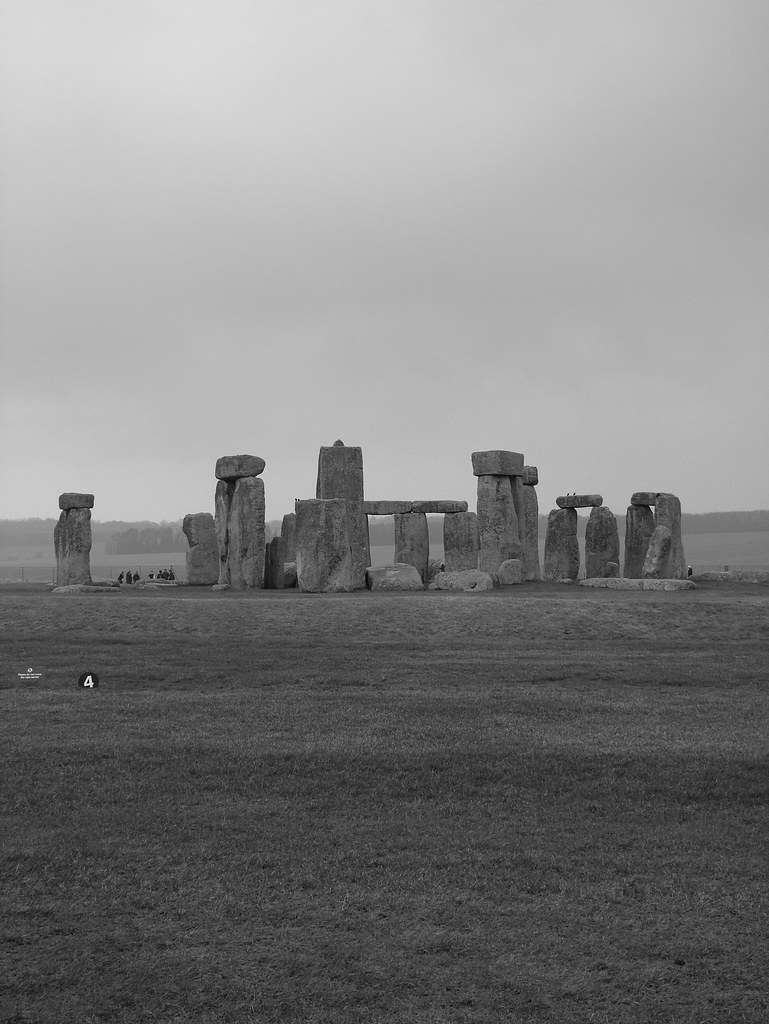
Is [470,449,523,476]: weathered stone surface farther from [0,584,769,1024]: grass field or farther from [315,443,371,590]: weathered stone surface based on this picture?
[0,584,769,1024]: grass field

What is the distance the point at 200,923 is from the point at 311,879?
0.77m

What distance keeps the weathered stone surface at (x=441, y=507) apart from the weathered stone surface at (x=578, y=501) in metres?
3.09

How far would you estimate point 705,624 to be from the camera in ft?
58.1

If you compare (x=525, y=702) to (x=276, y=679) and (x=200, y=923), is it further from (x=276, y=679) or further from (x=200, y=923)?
(x=200, y=923)

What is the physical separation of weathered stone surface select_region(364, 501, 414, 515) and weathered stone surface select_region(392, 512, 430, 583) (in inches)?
14.1

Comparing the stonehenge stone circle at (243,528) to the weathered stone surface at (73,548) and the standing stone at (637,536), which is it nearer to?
the weathered stone surface at (73,548)

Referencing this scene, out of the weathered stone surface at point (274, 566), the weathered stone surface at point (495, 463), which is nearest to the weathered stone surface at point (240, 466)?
the weathered stone surface at point (274, 566)

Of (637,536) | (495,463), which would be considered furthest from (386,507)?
(637,536)

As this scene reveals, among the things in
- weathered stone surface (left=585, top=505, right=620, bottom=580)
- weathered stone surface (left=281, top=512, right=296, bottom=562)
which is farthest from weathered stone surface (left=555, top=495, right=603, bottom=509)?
weathered stone surface (left=281, top=512, right=296, bottom=562)

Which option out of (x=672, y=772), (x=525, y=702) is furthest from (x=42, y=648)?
(x=672, y=772)

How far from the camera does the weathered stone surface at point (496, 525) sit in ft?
87.6

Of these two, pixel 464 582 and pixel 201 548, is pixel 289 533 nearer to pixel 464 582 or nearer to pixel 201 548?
pixel 201 548

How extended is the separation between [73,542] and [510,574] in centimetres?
1158

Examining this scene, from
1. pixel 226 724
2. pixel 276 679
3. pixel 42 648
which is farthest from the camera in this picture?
pixel 42 648
